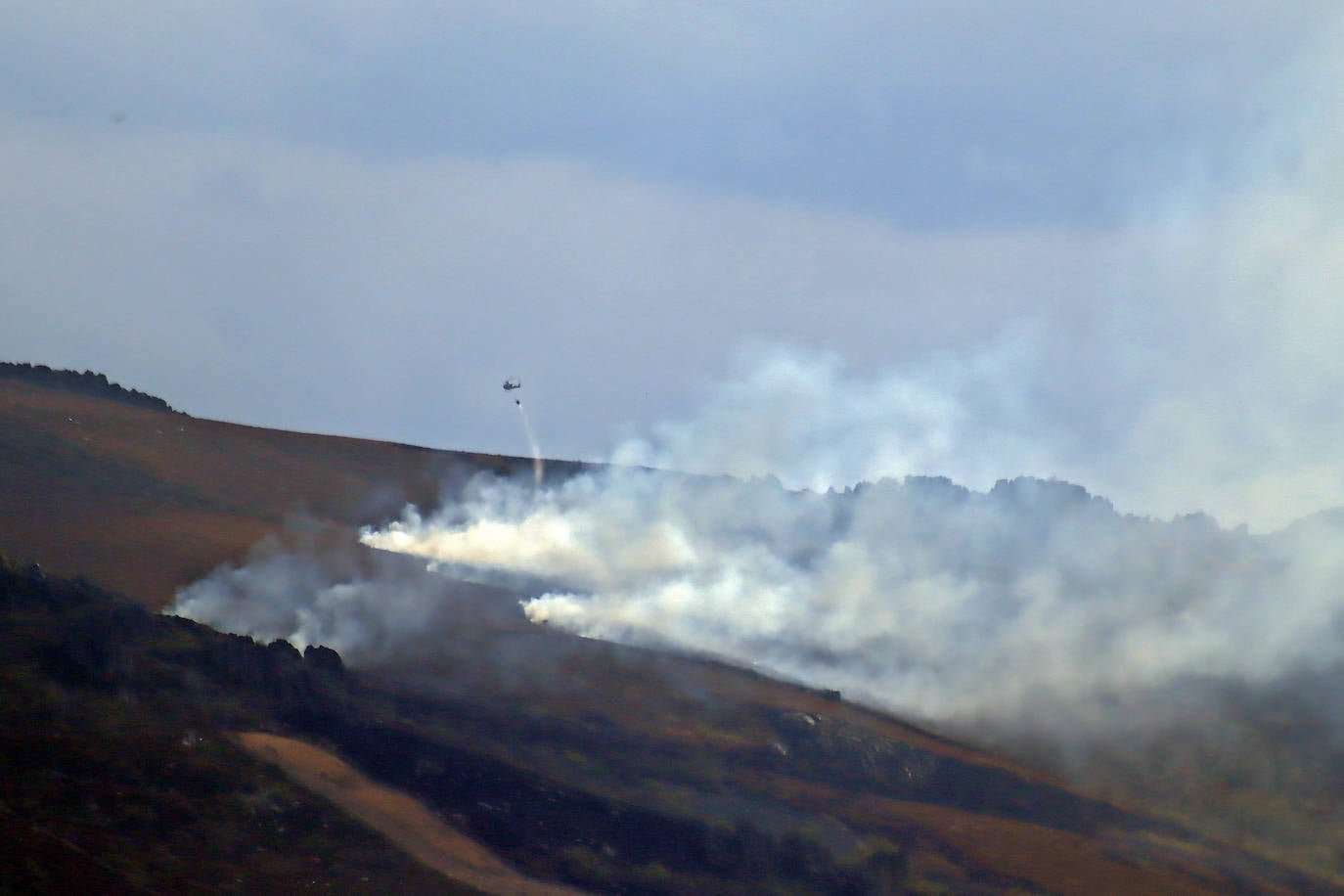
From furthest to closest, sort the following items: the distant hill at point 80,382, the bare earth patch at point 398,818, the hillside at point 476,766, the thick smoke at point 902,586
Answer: the distant hill at point 80,382, the thick smoke at point 902,586, the bare earth patch at point 398,818, the hillside at point 476,766

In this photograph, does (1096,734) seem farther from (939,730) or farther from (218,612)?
(218,612)

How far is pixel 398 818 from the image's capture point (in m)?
54.3

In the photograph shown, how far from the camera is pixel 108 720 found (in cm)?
5503

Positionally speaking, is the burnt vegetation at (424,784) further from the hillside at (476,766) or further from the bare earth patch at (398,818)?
the bare earth patch at (398,818)

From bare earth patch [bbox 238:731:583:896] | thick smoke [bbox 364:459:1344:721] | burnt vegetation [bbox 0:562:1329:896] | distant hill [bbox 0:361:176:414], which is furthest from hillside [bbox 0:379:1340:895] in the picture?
distant hill [bbox 0:361:176:414]

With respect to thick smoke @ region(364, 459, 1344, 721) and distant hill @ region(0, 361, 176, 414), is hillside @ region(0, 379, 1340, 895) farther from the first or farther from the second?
distant hill @ region(0, 361, 176, 414)

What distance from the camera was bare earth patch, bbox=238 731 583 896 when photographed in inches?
2031

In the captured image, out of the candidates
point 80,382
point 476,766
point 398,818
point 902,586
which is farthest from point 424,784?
point 80,382

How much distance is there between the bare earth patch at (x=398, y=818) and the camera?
51594mm

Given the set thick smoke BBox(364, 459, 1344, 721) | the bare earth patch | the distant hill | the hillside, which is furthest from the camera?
the distant hill

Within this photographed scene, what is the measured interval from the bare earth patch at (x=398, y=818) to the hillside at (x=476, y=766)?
Answer: 1.57 ft

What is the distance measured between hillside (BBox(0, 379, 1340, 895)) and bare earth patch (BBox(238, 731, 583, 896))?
1.57ft

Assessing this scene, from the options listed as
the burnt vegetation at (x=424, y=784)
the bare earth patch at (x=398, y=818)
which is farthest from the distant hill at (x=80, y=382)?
the bare earth patch at (x=398, y=818)

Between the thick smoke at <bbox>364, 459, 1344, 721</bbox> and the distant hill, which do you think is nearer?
the thick smoke at <bbox>364, 459, 1344, 721</bbox>
